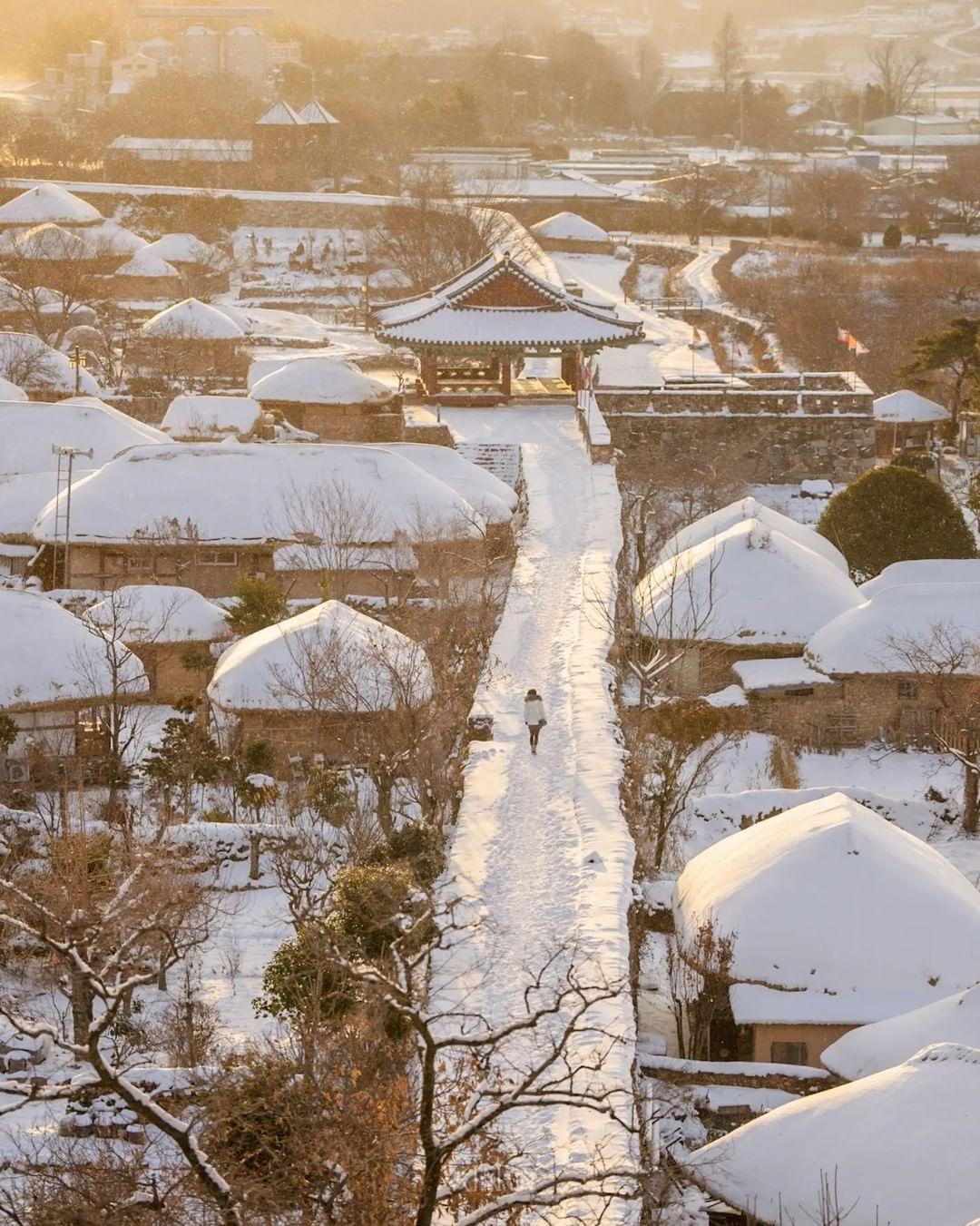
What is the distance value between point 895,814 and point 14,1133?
11971mm

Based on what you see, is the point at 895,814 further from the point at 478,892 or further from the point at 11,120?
the point at 11,120

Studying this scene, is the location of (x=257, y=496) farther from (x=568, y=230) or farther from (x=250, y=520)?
(x=568, y=230)

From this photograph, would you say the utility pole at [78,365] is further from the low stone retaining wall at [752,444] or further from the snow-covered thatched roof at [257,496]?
the snow-covered thatched roof at [257,496]

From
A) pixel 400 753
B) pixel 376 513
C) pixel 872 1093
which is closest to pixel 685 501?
pixel 376 513

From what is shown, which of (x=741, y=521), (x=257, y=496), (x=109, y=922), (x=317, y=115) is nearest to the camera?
(x=109, y=922)

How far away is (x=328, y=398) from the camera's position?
37844 millimetres

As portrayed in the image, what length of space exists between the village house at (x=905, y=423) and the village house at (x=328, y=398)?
11.8m

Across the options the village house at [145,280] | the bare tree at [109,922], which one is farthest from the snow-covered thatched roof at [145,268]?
the bare tree at [109,922]

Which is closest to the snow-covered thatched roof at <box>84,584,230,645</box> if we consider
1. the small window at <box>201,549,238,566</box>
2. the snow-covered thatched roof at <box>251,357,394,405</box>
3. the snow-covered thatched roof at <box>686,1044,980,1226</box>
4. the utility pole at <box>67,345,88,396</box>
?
the small window at <box>201,549,238,566</box>

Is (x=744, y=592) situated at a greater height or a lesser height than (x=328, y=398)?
lesser

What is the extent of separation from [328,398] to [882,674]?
48.2 feet

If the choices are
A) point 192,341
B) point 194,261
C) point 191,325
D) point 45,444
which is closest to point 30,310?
point 191,325

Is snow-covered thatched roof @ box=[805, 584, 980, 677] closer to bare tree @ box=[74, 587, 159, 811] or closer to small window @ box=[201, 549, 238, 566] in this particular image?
small window @ box=[201, 549, 238, 566]

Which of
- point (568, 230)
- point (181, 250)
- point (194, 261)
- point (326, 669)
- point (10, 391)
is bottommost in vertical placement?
point (326, 669)
